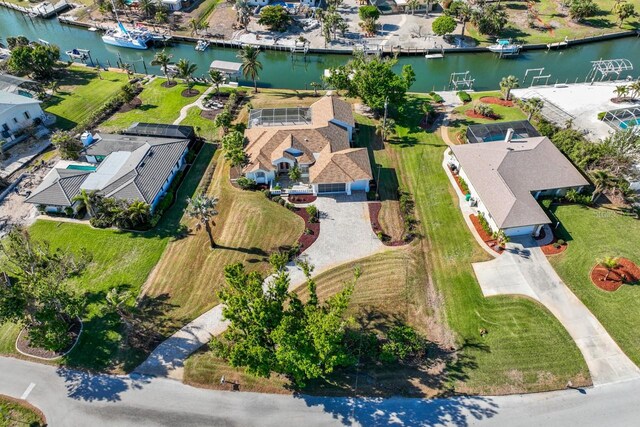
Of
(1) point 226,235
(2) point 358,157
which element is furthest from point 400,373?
(2) point 358,157

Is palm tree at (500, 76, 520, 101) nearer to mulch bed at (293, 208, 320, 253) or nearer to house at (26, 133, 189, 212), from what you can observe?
mulch bed at (293, 208, 320, 253)

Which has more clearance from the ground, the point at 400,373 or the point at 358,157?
the point at 358,157

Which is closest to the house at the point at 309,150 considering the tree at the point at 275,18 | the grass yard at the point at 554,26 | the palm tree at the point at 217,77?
the palm tree at the point at 217,77

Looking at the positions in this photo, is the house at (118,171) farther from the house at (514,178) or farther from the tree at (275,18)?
the tree at (275,18)

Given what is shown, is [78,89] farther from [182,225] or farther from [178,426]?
[178,426]

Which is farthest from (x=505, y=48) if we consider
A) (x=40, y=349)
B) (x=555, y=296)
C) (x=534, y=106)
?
(x=40, y=349)

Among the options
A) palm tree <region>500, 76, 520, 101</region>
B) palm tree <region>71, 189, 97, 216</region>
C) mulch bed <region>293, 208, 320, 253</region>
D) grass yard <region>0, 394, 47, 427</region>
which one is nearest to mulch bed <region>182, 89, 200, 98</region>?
palm tree <region>71, 189, 97, 216</region>
